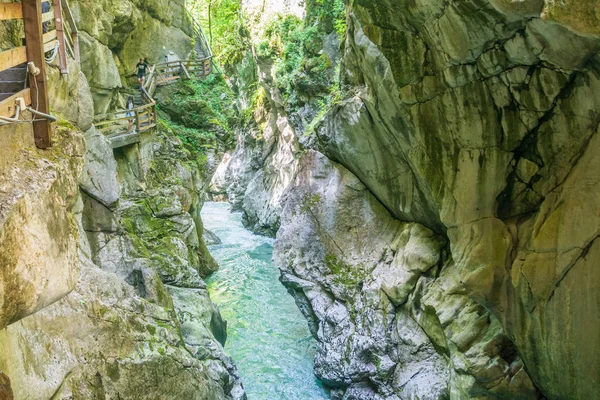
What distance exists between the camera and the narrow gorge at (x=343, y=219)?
5.29 m

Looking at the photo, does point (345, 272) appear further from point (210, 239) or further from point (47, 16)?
point (210, 239)

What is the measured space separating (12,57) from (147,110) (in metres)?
12.3

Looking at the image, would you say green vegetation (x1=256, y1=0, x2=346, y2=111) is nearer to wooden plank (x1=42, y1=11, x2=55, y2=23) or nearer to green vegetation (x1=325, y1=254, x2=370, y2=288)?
green vegetation (x1=325, y1=254, x2=370, y2=288)

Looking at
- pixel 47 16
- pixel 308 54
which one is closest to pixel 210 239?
pixel 308 54

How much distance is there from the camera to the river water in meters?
12.0

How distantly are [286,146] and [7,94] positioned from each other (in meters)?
19.0

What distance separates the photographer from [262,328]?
48.8ft

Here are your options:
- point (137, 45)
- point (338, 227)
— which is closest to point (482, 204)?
point (338, 227)

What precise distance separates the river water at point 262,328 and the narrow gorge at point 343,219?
0.08 metres

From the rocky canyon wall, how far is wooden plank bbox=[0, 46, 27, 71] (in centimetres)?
495

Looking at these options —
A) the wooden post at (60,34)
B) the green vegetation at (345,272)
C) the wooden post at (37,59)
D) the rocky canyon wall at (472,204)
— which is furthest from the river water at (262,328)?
the wooden post at (37,59)

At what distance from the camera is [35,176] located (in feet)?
14.9

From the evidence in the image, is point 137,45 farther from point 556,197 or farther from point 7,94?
point 556,197

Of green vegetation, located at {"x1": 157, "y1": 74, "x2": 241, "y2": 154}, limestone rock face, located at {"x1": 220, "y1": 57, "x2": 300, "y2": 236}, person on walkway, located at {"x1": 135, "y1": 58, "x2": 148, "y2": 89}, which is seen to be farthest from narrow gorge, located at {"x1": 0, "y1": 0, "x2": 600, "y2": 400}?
limestone rock face, located at {"x1": 220, "y1": 57, "x2": 300, "y2": 236}
